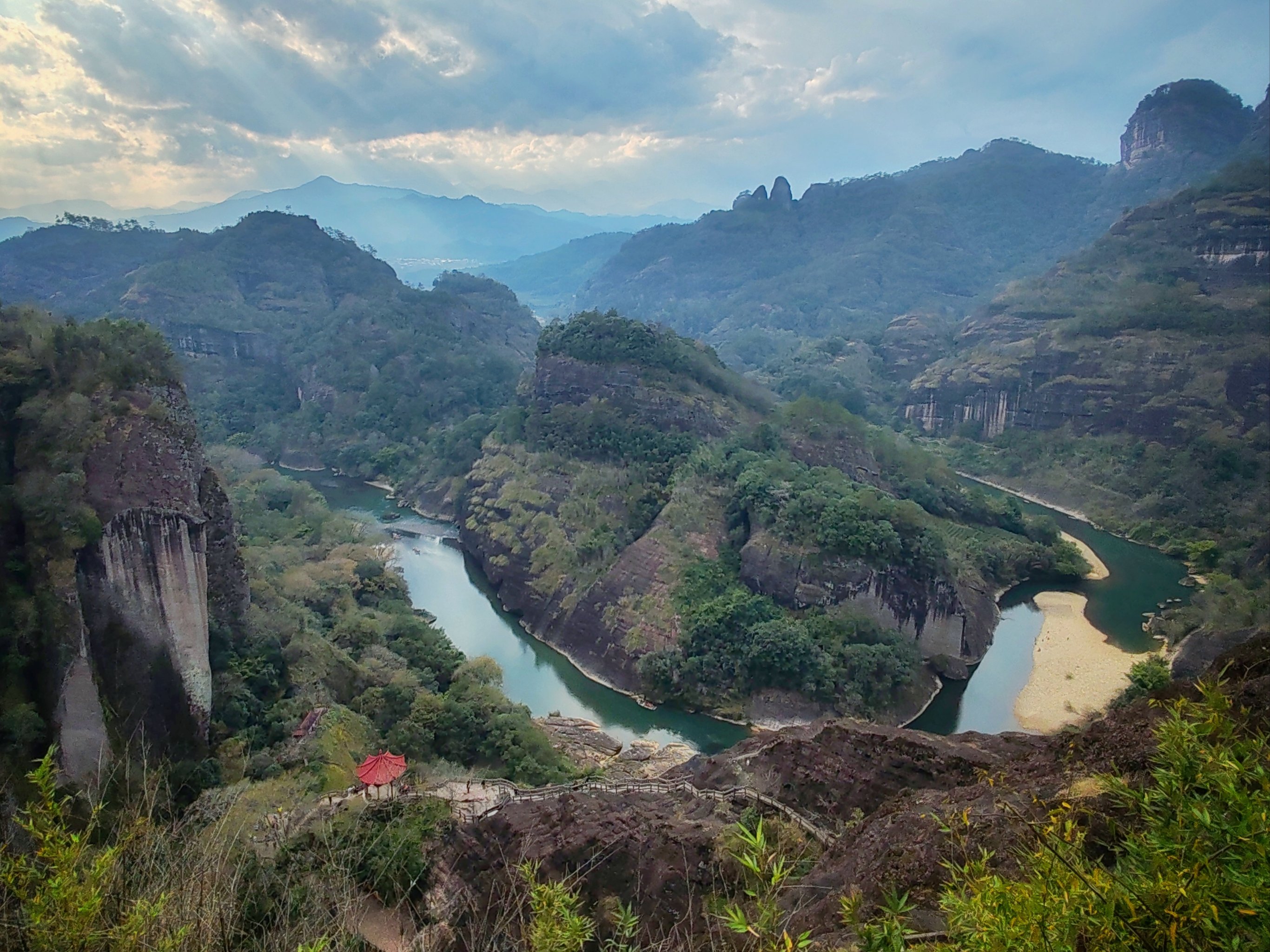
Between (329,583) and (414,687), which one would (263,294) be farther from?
(414,687)

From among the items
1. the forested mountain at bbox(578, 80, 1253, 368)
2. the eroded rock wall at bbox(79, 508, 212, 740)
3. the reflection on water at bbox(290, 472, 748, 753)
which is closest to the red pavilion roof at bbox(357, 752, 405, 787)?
the eroded rock wall at bbox(79, 508, 212, 740)

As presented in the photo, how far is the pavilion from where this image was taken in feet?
44.5

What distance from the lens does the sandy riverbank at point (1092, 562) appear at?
37.3m

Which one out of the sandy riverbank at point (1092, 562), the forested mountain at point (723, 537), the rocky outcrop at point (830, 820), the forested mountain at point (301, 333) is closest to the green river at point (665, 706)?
the sandy riverbank at point (1092, 562)

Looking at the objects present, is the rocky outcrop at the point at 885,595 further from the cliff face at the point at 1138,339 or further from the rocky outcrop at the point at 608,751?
the cliff face at the point at 1138,339

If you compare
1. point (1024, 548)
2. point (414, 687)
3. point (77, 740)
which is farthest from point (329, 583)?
point (1024, 548)

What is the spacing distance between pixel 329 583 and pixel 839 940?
24.3 m

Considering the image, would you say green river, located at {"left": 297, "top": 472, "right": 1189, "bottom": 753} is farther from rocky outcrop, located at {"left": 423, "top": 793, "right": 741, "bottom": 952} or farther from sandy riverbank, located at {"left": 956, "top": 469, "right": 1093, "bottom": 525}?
rocky outcrop, located at {"left": 423, "top": 793, "right": 741, "bottom": 952}

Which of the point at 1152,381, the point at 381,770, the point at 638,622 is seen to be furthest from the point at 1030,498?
the point at 381,770

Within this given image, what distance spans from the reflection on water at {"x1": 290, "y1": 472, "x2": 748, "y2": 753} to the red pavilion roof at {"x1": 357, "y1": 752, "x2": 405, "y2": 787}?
11.8 metres

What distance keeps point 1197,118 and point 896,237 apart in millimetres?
37060

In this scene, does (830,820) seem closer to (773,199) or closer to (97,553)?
(97,553)

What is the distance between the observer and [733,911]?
12.6 feet

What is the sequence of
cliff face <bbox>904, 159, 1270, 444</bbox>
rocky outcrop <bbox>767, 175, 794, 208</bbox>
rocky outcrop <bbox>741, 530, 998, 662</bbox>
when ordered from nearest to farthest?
rocky outcrop <bbox>741, 530, 998, 662</bbox> < cliff face <bbox>904, 159, 1270, 444</bbox> < rocky outcrop <bbox>767, 175, 794, 208</bbox>
